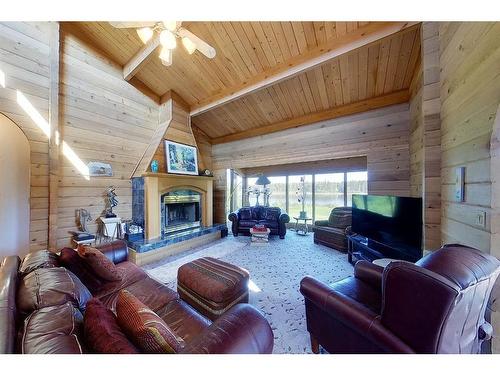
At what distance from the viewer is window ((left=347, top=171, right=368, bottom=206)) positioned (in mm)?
5066

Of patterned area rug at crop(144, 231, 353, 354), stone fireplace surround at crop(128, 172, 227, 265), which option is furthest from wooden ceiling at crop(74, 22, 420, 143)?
patterned area rug at crop(144, 231, 353, 354)

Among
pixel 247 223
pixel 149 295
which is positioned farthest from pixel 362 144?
pixel 149 295

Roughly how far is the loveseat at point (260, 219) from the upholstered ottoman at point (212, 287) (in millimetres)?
2918

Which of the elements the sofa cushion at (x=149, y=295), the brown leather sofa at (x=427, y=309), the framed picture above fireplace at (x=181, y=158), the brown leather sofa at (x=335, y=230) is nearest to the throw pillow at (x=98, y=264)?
the sofa cushion at (x=149, y=295)

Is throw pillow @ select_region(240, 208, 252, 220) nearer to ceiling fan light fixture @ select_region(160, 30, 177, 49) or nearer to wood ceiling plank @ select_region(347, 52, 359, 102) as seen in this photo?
wood ceiling plank @ select_region(347, 52, 359, 102)

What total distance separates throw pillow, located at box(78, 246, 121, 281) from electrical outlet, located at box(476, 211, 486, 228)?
2.96 m

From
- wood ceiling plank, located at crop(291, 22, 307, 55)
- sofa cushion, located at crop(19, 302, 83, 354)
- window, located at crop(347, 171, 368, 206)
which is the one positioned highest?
wood ceiling plank, located at crop(291, 22, 307, 55)

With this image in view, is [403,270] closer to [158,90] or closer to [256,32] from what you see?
[256,32]

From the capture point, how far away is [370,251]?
274 centimetres

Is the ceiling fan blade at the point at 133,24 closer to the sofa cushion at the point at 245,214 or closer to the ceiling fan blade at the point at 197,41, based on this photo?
the ceiling fan blade at the point at 197,41

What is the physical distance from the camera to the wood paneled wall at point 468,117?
1.32 m

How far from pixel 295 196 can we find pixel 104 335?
19.1ft

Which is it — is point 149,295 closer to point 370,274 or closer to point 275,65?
point 370,274
